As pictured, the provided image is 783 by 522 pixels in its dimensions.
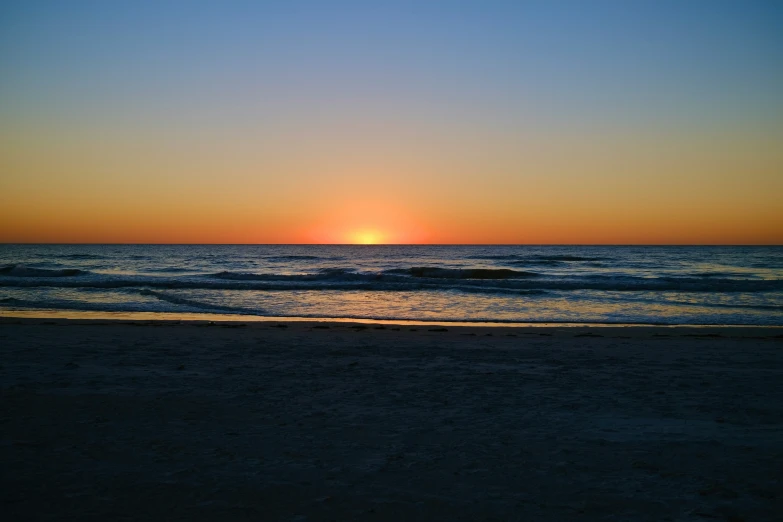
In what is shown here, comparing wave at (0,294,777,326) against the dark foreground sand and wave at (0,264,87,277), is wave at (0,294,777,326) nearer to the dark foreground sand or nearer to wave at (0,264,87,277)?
the dark foreground sand

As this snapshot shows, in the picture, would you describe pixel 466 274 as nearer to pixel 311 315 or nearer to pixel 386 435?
pixel 311 315

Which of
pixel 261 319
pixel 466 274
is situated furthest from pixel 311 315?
pixel 466 274

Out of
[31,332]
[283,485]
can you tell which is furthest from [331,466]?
[31,332]

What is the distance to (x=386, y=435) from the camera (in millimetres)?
5074

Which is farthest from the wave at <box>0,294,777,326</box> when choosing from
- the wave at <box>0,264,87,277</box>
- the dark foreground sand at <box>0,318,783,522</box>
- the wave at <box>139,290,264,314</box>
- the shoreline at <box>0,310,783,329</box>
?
the wave at <box>0,264,87,277</box>

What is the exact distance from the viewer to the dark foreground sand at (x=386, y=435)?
3.71 meters

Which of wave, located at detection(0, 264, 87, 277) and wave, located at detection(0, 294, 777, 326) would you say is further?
wave, located at detection(0, 264, 87, 277)

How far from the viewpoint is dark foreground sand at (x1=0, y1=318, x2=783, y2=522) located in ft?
12.2

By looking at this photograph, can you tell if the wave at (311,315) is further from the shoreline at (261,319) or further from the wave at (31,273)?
the wave at (31,273)

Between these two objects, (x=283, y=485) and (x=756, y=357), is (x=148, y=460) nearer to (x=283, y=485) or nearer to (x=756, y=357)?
(x=283, y=485)

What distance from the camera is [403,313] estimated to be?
1844cm

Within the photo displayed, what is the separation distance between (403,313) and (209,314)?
6590mm

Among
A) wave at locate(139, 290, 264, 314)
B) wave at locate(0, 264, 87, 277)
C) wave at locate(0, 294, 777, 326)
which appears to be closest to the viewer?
wave at locate(0, 294, 777, 326)

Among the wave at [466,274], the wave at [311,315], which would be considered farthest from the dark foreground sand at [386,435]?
the wave at [466,274]
